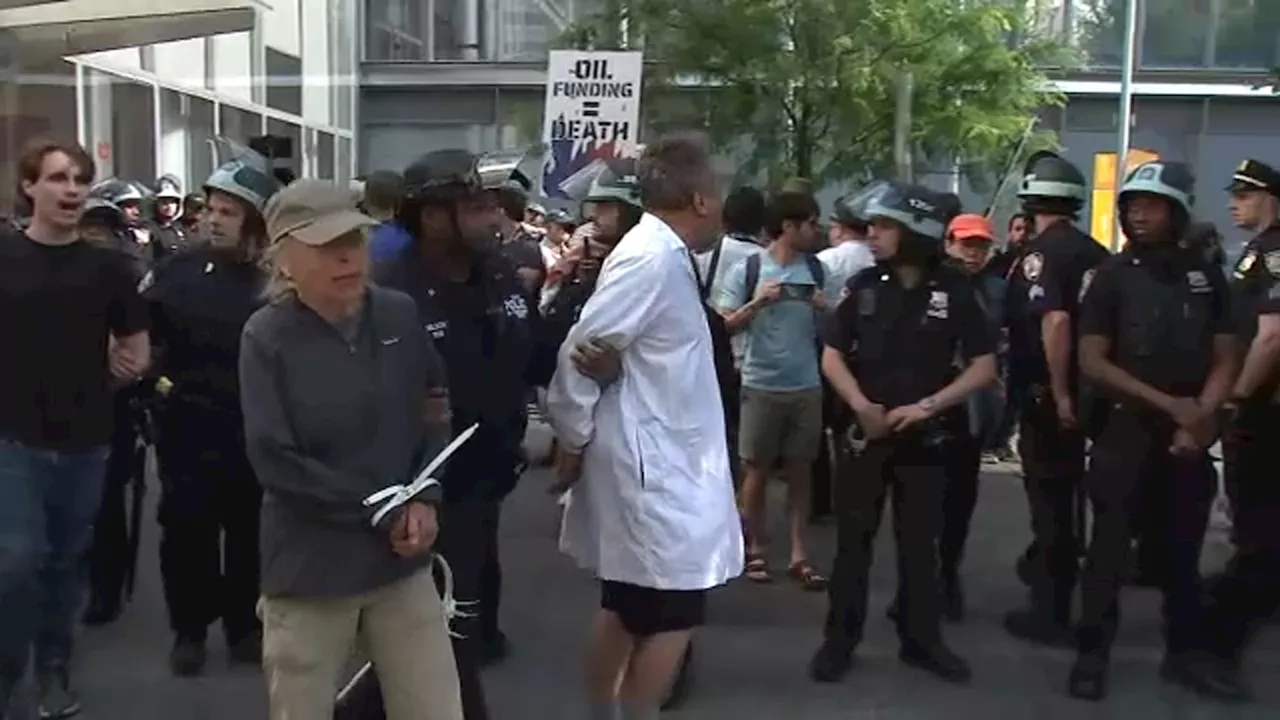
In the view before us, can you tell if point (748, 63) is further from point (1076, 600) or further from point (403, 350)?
point (403, 350)

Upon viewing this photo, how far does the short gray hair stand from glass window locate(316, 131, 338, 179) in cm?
2081

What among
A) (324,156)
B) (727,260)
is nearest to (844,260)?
(727,260)

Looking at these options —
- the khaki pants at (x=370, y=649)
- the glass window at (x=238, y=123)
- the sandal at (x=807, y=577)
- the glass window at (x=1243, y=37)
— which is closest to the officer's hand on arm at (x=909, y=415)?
the sandal at (x=807, y=577)

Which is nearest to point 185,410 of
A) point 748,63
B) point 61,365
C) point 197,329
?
point 197,329

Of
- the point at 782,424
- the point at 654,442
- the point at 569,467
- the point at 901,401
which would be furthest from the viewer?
the point at 782,424

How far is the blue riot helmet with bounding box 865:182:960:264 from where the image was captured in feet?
18.7

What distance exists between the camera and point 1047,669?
243 inches

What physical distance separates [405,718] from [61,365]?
1.78m

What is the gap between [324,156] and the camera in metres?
25.3

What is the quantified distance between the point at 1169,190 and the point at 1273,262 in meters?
0.52

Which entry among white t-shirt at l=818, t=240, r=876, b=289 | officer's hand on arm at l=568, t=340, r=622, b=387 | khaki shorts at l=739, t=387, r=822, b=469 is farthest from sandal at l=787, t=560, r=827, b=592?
officer's hand on arm at l=568, t=340, r=622, b=387

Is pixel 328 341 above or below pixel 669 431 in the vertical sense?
above

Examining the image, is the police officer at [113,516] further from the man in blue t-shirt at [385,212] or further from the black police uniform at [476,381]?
the black police uniform at [476,381]

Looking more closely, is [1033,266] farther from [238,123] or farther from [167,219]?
[238,123]
